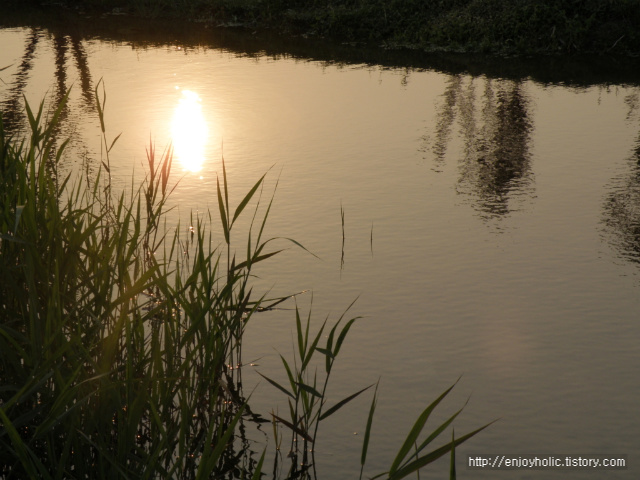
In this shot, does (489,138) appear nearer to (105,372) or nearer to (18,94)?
(18,94)

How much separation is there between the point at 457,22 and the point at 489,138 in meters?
5.20

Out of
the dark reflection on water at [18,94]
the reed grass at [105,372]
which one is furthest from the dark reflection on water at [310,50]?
the reed grass at [105,372]

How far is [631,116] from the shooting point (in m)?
8.60

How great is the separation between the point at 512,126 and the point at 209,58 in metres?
4.67

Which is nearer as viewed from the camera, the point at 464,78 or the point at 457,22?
the point at 464,78

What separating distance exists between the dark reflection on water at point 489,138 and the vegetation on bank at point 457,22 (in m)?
2.20

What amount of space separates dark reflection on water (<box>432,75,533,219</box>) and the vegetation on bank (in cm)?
220

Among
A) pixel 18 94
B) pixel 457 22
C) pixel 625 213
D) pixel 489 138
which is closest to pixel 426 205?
pixel 625 213

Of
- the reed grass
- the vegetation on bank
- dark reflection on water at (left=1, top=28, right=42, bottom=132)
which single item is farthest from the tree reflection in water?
the reed grass

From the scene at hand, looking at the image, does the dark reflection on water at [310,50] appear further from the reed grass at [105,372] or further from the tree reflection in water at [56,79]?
the reed grass at [105,372]

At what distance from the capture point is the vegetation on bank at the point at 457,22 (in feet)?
39.8

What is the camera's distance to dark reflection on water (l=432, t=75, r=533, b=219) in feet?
21.6

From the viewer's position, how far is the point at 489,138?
8.09 m

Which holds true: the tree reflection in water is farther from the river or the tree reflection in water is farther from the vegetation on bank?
the vegetation on bank
